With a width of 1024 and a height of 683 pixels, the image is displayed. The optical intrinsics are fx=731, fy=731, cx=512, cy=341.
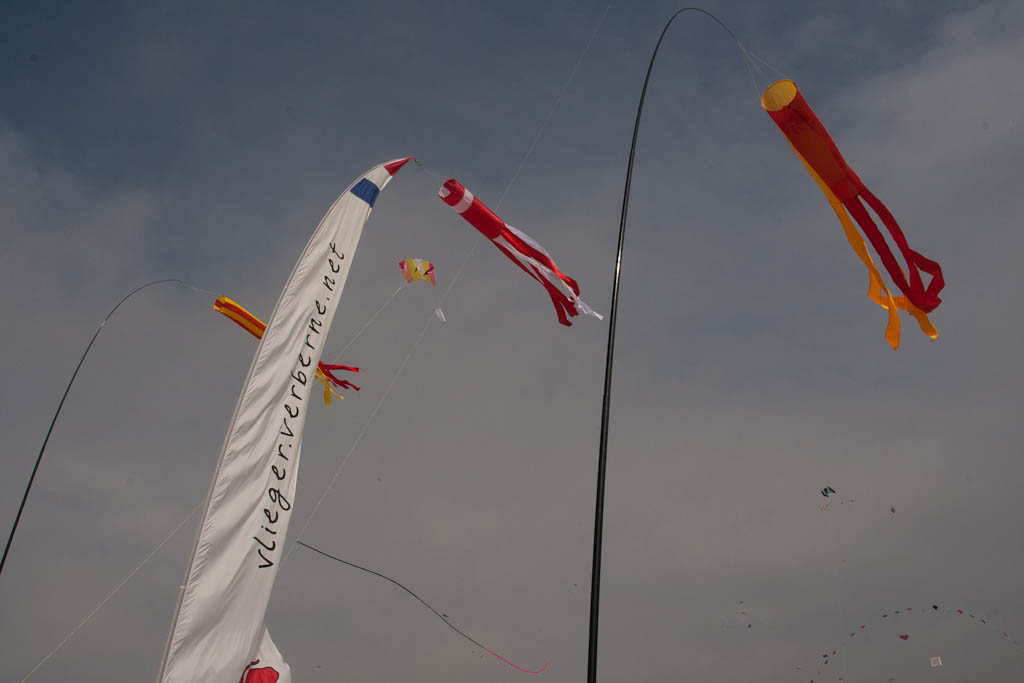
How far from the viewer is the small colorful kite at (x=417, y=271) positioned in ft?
39.0

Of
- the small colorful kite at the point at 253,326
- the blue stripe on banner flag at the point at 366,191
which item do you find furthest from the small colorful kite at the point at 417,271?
the blue stripe on banner flag at the point at 366,191

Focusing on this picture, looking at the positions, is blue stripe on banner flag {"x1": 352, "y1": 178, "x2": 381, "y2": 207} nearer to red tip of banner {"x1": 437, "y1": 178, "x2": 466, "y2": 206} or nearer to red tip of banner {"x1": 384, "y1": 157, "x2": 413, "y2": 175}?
red tip of banner {"x1": 384, "y1": 157, "x2": 413, "y2": 175}

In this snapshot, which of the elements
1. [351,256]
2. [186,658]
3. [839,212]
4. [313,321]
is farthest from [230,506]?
[839,212]

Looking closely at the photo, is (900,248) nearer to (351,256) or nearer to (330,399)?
(351,256)

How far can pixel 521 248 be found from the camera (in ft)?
32.6

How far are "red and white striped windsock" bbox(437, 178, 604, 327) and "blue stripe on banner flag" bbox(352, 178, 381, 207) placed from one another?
2.91m

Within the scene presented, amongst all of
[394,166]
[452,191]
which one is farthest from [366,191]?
[452,191]

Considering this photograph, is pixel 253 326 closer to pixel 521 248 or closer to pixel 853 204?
pixel 521 248

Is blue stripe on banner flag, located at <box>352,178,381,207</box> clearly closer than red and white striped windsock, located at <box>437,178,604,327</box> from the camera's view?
Yes

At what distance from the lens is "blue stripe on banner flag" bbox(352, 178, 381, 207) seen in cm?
648

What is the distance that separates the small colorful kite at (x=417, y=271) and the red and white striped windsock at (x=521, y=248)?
2210 mm

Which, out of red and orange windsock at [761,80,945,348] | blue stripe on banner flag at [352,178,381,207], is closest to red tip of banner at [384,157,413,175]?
blue stripe on banner flag at [352,178,381,207]

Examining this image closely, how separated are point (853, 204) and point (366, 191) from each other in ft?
19.3

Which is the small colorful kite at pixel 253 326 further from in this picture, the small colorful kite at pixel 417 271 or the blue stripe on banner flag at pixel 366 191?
the blue stripe on banner flag at pixel 366 191
